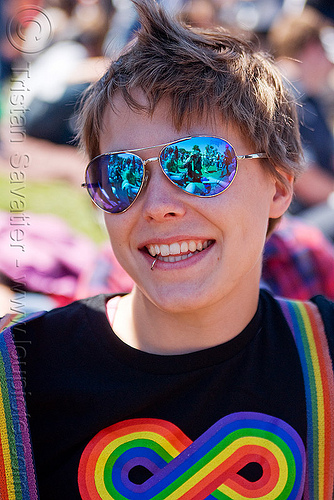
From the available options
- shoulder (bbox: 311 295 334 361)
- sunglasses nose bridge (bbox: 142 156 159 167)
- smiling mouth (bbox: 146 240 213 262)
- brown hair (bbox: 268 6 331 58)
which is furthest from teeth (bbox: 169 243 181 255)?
brown hair (bbox: 268 6 331 58)

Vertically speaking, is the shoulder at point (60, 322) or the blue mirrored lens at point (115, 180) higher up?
the blue mirrored lens at point (115, 180)

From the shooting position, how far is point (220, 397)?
1557 mm

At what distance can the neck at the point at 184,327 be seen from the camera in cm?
163

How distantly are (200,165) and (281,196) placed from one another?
1.27ft

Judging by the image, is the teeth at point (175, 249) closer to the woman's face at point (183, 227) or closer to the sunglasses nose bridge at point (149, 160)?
the woman's face at point (183, 227)

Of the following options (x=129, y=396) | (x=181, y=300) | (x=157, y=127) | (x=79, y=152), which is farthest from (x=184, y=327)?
(x=79, y=152)

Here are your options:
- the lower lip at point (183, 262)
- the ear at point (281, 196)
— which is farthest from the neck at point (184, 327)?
the ear at point (281, 196)

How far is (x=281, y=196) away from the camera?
177 centimetres

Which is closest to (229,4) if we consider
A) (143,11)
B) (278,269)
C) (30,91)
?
(30,91)

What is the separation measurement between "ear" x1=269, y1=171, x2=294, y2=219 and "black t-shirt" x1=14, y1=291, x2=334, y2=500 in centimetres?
42

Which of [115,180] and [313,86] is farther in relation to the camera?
[313,86]

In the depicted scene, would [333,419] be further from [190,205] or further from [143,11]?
[143,11]

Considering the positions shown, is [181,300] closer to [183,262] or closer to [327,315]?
[183,262]

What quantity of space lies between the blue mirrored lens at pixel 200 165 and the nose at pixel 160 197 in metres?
0.02
